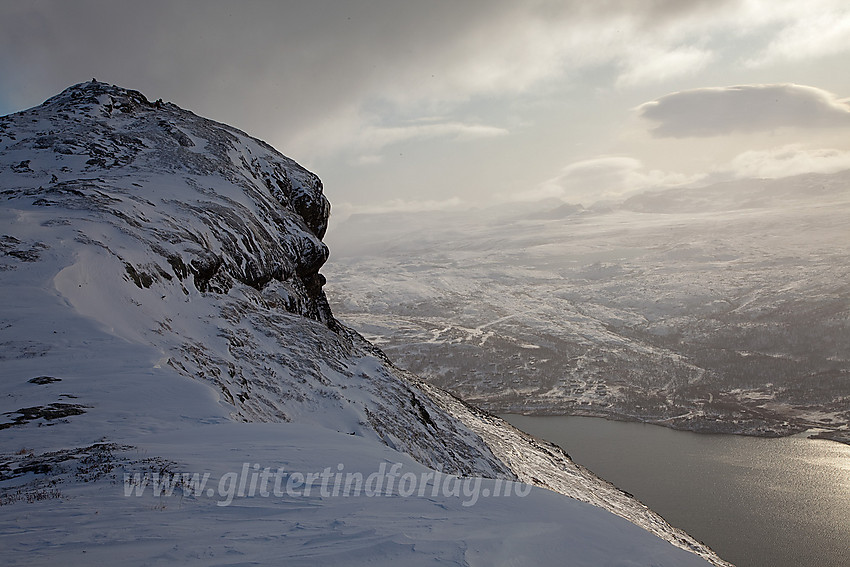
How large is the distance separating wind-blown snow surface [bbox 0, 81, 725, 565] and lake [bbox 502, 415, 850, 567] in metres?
14.6

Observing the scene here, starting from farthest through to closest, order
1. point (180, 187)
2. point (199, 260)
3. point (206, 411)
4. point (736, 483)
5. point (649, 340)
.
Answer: point (649, 340) → point (736, 483) → point (180, 187) → point (199, 260) → point (206, 411)

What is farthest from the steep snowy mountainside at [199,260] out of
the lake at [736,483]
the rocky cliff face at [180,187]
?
the lake at [736,483]

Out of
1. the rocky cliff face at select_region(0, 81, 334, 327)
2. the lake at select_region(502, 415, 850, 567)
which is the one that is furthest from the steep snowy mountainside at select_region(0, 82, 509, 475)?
the lake at select_region(502, 415, 850, 567)

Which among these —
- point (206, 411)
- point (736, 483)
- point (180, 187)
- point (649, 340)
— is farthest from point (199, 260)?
point (649, 340)

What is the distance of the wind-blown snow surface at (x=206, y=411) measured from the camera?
5.25 m

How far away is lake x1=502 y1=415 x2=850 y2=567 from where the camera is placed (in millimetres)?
35031

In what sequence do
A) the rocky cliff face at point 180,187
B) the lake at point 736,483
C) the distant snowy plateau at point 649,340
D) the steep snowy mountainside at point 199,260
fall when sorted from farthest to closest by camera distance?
the distant snowy plateau at point 649,340 < the lake at point 736,483 < the rocky cliff face at point 180,187 < the steep snowy mountainside at point 199,260

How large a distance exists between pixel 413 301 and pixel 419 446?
13392 centimetres

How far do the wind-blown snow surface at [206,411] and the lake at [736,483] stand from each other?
1455 cm

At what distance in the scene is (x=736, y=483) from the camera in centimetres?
4450

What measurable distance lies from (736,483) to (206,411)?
165 ft

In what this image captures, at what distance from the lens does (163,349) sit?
1268cm

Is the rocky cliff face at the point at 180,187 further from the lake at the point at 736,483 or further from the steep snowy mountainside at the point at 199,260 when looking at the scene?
the lake at the point at 736,483

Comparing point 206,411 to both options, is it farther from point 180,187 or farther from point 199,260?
point 180,187
